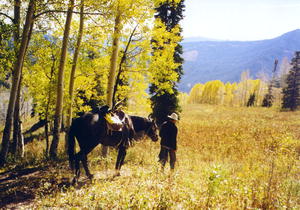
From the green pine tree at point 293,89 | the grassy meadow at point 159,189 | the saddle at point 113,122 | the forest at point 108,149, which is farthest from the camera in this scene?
the green pine tree at point 293,89

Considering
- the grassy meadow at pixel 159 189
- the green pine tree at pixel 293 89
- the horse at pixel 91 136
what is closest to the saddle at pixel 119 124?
the horse at pixel 91 136

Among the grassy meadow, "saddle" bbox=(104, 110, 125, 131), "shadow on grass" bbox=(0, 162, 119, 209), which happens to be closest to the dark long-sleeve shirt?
the grassy meadow

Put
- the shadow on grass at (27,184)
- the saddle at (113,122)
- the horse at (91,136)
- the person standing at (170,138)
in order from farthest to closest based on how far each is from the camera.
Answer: the person standing at (170,138) < the saddle at (113,122) < the horse at (91,136) < the shadow on grass at (27,184)

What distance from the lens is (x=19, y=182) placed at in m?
6.23

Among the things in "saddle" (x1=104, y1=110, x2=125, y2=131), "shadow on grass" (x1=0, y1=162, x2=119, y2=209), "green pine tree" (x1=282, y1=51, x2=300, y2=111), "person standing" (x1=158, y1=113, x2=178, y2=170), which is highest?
"green pine tree" (x1=282, y1=51, x2=300, y2=111)

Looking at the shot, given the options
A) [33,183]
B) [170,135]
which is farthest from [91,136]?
[170,135]

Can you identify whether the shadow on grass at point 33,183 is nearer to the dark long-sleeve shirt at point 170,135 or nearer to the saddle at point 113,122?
the saddle at point 113,122

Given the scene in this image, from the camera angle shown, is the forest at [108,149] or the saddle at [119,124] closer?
the forest at [108,149]

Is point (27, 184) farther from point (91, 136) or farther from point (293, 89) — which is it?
point (293, 89)

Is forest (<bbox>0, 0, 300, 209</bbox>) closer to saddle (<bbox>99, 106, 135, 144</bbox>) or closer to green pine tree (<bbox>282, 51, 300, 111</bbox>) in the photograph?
saddle (<bbox>99, 106, 135, 144</bbox>)

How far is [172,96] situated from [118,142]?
1161 cm

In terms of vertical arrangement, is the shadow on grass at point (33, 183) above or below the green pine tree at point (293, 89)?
below

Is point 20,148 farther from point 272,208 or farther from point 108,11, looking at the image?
point 272,208

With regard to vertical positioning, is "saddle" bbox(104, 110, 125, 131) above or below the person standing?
above
